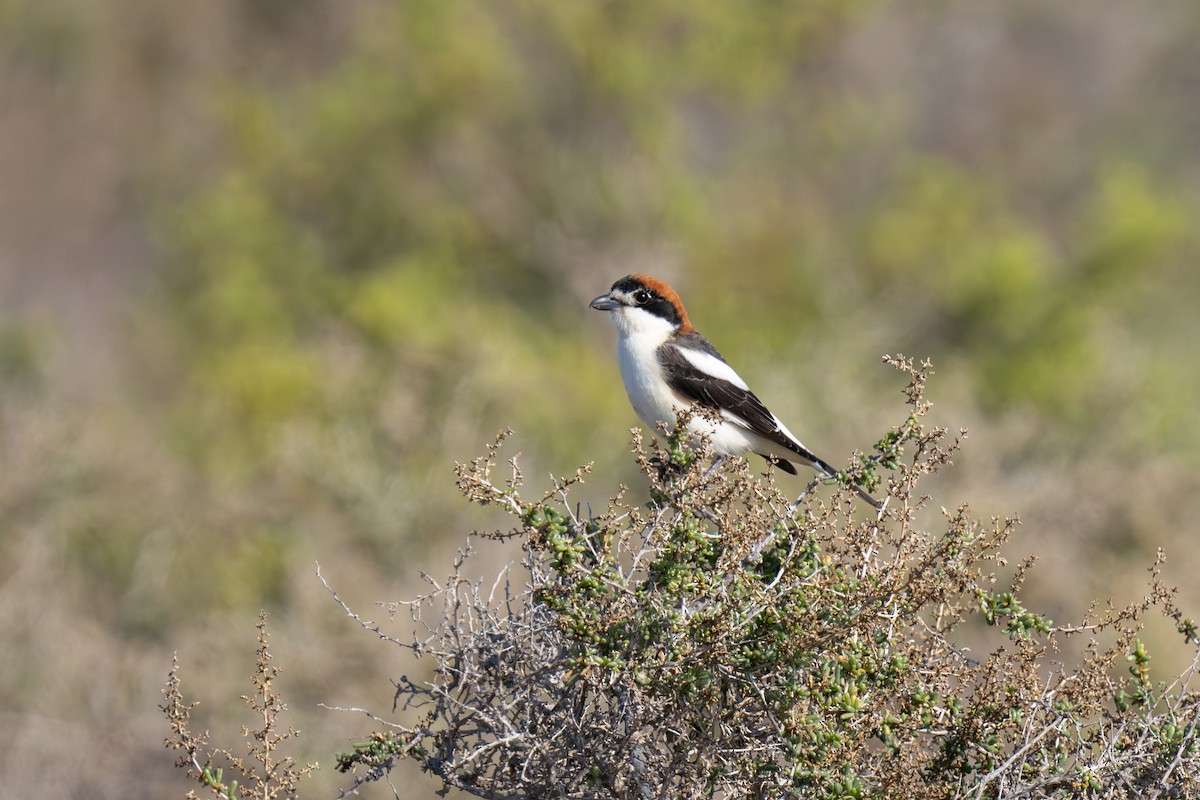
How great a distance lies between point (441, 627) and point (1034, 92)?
21182mm

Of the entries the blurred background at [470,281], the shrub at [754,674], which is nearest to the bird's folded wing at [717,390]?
the shrub at [754,674]

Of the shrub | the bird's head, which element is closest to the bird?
the bird's head

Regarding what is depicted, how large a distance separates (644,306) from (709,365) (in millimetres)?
407

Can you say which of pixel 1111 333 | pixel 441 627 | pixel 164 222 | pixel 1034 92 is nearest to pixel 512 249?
pixel 164 222

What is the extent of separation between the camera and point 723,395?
5828mm

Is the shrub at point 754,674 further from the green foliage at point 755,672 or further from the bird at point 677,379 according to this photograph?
the bird at point 677,379

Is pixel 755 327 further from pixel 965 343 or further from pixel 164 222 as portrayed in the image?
pixel 164 222

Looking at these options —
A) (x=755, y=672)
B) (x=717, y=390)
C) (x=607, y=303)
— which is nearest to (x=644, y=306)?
(x=607, y=303)

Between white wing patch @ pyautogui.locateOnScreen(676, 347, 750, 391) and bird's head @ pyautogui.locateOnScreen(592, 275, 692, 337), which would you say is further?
bird's head @ pyautogui.locateOnScreen(592, 275, 692, 337)

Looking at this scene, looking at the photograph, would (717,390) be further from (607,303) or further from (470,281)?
(470,281)

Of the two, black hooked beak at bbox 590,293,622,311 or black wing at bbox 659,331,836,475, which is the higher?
black hooked beak at bbox 590,293,622,311

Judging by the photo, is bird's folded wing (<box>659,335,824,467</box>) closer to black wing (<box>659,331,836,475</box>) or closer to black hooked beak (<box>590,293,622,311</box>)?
black wing (<box>659,331,836,475</box>)

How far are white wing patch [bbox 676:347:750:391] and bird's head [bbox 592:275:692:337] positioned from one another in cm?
18

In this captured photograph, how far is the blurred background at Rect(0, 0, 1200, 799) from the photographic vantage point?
10.5m
